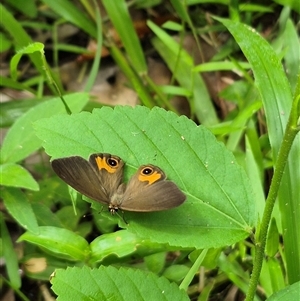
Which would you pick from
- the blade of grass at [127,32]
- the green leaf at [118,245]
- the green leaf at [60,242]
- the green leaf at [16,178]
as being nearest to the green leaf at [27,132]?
the green leaf at [16,178]

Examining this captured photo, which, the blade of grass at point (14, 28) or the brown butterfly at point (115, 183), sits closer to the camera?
the brown butterfly at point (115, 183)

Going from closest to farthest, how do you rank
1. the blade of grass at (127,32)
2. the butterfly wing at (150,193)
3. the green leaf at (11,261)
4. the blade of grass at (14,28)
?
1. the butterfly wing at (150,193)
2. the green leaf at (11,261)
3. the blade of grass at (14,28)
4. the blade of grass at (127,32)

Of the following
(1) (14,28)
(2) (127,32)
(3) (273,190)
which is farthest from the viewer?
(2) (127,32)

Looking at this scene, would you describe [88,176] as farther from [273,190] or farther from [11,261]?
[11,261]

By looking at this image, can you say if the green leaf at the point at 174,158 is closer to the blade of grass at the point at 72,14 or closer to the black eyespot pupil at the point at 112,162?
the black eyespot pupil at the point at 112,162

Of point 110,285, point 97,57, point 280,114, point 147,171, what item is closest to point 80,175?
point 147,171

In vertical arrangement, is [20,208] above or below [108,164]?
below

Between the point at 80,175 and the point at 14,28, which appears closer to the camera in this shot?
the point at 80,175
